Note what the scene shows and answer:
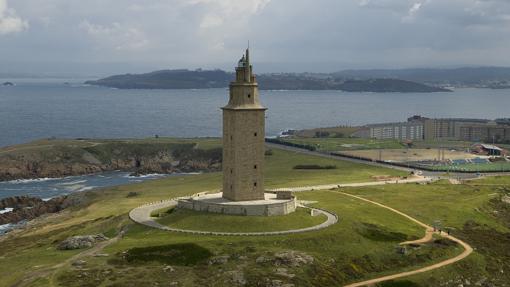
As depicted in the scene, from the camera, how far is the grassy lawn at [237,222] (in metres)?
69.6

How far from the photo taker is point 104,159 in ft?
571

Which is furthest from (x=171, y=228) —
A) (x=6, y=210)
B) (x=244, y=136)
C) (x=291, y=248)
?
(x=6, y=210)

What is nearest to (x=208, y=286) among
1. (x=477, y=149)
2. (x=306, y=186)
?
(x=306, y=186)

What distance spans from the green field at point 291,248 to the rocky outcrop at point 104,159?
6229 cm

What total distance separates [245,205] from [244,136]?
7938 mm

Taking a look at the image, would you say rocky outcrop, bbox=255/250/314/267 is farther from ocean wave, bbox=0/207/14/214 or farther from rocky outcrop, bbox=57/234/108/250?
ocean wave, bbox=0/207/14/214

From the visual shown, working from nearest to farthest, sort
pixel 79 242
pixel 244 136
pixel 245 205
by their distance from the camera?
1. pixel 79 242
2. pixel 245 205
3. pixel 244 136

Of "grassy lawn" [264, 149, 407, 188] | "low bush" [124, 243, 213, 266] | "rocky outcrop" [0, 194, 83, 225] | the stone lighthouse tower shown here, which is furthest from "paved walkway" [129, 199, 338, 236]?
"rocky outcrop" [0, 194, 83, 225]

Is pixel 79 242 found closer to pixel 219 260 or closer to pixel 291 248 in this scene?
pixel 219 260

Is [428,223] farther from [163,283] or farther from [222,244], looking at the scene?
[163,283]

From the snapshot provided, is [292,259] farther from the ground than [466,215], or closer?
farther from the ground

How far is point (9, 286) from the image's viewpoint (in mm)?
54000

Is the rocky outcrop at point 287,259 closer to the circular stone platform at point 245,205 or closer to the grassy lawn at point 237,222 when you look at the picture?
the grassy lawn at point 237,222

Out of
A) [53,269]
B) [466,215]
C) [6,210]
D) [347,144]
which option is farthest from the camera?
[347,144]
